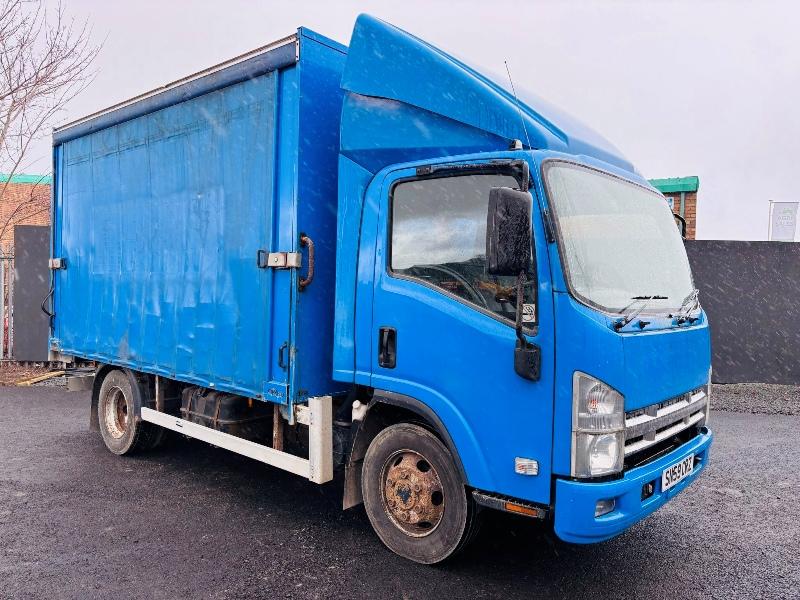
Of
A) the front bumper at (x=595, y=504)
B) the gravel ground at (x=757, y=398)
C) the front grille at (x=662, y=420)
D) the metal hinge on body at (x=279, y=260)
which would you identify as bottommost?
the gravel ground at (x=757, y=398)

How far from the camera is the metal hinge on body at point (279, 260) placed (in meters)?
3.93

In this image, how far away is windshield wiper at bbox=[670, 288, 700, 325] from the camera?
3.58m

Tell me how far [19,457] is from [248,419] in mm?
2893

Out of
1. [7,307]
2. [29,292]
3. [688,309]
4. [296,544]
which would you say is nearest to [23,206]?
[29,292]

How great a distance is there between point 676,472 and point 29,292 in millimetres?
11700

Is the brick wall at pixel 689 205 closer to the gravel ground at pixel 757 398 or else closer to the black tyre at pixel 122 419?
the gravel ground at pixel 757 398

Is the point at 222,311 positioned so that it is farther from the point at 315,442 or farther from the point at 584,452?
the point at 584,452

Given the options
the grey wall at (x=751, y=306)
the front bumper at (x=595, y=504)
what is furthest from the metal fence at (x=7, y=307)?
the grey wall at (x=751, y=306)

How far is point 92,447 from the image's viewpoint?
638 cm

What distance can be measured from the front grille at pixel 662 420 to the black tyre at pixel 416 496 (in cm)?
95

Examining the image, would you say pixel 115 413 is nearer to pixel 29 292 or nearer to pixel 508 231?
pixel 508 231

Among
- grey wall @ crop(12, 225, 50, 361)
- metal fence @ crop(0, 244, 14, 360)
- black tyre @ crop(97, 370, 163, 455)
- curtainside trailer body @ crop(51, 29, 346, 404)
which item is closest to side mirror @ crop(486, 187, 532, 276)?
curtainside trailer body @ crop(51, 29, 346, 404)

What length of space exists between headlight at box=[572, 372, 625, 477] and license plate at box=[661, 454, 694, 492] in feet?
1.82

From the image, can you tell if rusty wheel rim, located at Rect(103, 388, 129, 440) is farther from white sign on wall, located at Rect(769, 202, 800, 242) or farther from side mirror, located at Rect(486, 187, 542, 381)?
white sign on wall, located at Rect(769, 202, 800, 242)
